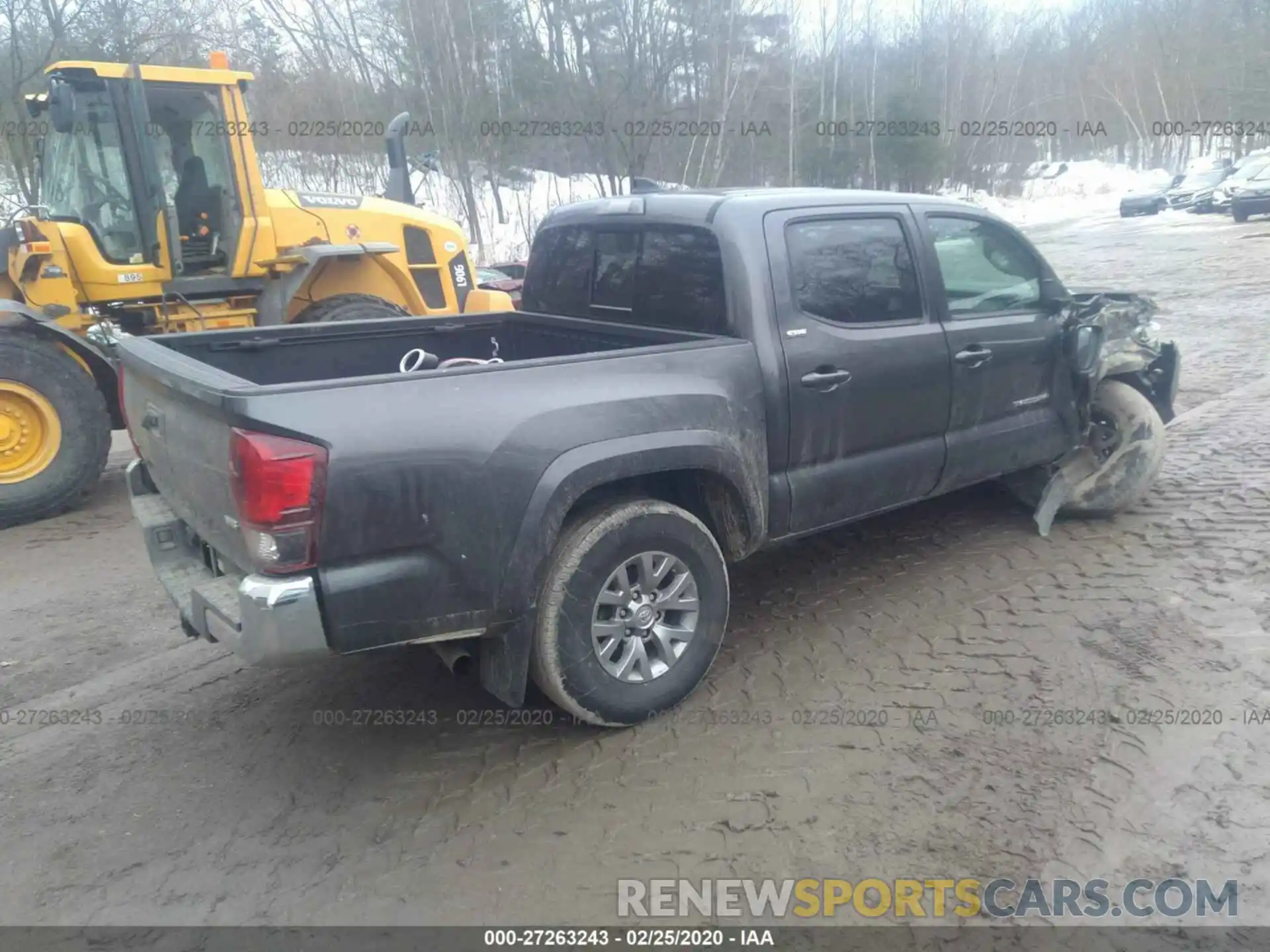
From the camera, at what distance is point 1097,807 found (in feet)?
10.2

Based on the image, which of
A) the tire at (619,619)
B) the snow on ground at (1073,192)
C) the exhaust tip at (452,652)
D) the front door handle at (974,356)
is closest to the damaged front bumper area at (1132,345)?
the front door handle at (974,356)

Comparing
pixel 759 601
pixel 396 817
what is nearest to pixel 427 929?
pixel 396 817

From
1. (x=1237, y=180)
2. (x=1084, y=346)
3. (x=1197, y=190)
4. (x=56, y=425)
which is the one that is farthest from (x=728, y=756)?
(x=1197, y=190)

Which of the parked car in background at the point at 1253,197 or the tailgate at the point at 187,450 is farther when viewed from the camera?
the parked car in background at the point at 1253,197

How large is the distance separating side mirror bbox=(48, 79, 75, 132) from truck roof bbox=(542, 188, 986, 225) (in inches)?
161

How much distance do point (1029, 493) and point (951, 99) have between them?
37.5 meters

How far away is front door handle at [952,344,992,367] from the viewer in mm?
4559

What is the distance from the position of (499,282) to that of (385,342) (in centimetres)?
821

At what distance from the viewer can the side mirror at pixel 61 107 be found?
21.6 feet

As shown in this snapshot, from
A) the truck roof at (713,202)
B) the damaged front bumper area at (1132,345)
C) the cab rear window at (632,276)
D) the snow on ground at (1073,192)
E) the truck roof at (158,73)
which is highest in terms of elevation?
the truck roof at (158,73)

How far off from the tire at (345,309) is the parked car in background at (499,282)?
8.57ft

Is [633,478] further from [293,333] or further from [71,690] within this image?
[71,690]

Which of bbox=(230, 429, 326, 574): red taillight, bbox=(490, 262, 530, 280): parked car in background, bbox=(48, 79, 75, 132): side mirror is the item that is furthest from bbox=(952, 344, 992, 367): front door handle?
bbox=(490, 262, 530, 280): parked car in background

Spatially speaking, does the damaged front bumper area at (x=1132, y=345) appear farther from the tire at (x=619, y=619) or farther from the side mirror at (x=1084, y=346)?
the tire at (x=619, y=619)
